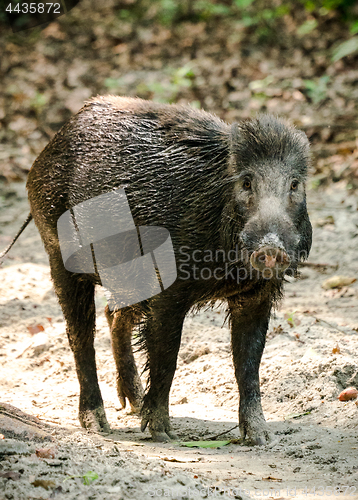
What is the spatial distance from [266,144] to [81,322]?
2071 mm

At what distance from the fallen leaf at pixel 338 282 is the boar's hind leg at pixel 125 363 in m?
2.60

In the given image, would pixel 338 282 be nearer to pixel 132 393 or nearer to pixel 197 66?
pixel 132 393

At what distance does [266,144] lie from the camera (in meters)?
3.73

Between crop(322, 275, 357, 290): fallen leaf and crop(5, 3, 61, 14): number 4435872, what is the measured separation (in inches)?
413

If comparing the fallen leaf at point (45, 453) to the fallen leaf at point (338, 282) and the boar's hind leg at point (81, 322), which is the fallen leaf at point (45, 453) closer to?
the boar's hind leg at point (81, 322)

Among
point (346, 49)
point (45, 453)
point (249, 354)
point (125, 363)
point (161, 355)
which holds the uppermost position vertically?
point (346, 49)

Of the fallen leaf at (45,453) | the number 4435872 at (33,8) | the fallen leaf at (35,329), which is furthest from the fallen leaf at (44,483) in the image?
the number 4435872 at (33,8)

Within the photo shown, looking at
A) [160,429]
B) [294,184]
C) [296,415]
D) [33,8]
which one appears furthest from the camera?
[33,8]

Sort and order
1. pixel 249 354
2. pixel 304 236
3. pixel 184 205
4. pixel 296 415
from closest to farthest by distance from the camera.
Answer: pixel 304 236 → pixel 184 205 → pixel 249 354 → pixel 296 415

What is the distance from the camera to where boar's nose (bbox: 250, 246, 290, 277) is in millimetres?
3316

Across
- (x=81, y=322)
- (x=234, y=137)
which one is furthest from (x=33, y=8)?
(x=234, y=137)

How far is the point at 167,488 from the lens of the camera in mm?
2543

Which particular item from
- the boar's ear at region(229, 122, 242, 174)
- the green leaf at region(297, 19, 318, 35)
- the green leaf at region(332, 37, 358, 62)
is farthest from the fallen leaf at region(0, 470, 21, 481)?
the green leaf at region(297, 19, 318, 35)

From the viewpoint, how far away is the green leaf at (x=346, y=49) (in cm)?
1085
